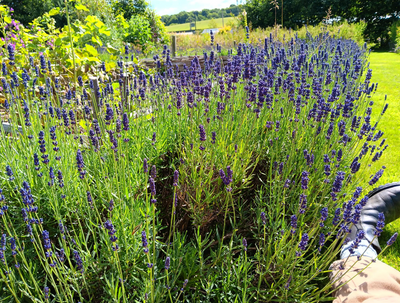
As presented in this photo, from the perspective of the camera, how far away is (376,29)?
80.4 feet

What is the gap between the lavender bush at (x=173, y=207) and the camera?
5.05 feet

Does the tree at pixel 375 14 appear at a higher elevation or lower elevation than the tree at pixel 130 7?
→ lower

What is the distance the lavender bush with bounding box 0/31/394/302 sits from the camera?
154cm

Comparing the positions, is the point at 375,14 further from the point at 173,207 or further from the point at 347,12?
the point at 173,207

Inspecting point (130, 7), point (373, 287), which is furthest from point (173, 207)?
point (130, 7)

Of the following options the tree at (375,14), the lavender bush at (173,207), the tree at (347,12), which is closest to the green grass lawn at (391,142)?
the lavender bush at (173,207)

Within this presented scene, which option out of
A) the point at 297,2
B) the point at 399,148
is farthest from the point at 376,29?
the point at 399,148

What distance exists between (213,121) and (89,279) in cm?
179

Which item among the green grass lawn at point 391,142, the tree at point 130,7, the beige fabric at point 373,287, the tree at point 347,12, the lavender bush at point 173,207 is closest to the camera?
the lavender bush at point 173,207

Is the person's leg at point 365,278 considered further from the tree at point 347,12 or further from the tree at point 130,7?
the tree at point 347,12

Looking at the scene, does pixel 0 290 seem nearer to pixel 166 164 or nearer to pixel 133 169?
pixel 133 169

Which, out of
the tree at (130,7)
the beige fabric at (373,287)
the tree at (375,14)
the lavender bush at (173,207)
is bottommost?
the beige fabric at (373,287)

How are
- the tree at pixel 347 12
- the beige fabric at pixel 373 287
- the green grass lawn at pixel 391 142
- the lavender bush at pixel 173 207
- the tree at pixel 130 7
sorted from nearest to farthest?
1. the lavender bush at pixel 173 207
2. the beige fabric at pixel 373 287
3. the green grass lawn at pixel 391 142
4. the tree at pixel 130 7
5. the tree at pixel 347 12

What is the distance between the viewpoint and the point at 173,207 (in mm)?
1350
